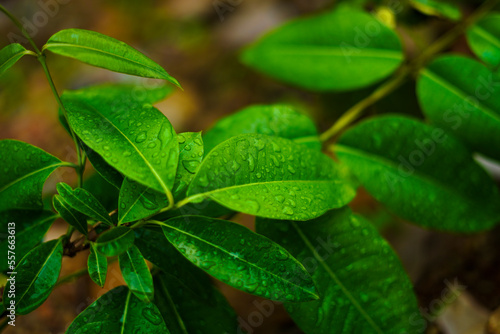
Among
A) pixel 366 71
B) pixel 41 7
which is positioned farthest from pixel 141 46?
pixel 366 71

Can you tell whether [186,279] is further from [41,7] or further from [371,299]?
[41,7]

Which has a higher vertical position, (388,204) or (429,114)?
(429,114)

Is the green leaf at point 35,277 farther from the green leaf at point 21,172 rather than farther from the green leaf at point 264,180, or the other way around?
the green leaf at point 264,180

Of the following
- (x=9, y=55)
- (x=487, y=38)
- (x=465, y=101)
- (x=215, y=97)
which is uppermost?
(x=487, y=38)

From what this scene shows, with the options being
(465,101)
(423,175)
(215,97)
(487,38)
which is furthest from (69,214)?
(215,97)

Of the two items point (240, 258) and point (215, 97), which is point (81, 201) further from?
point (215, 97)

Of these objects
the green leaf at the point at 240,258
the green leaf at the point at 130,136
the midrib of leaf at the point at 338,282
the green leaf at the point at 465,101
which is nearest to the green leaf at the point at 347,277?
the midrib of leaf at the point at 338,282
